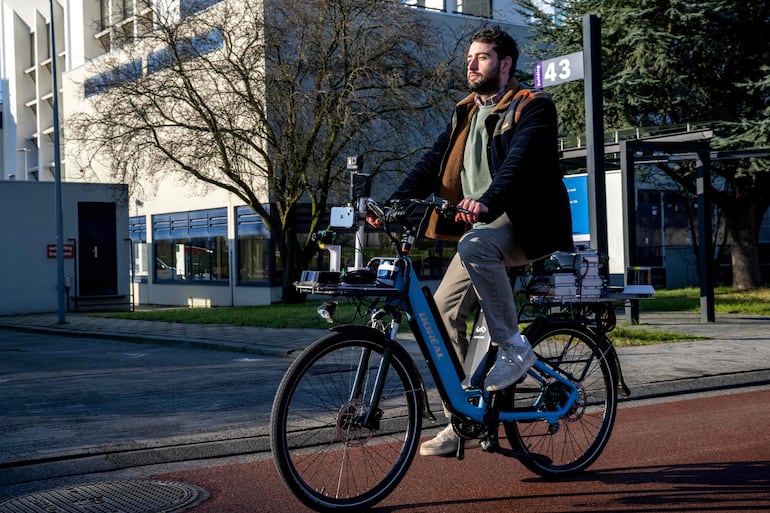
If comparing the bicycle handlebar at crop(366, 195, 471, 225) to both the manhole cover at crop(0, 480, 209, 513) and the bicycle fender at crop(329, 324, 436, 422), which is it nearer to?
the bicycle fender at crop(329, 324, 436, 422)

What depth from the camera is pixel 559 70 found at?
437 inches

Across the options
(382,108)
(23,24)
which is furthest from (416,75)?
(23,24)

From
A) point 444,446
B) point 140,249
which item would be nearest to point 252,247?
point 140,249

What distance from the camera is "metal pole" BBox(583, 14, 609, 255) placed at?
11812mm

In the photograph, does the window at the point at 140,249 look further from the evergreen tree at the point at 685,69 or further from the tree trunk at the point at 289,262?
the evergreen tree at the point at 685,69

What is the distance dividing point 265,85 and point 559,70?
1411 centimetres

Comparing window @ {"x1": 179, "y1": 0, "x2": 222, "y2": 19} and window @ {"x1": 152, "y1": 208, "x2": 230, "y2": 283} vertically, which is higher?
window @ {"x1": 179, "y1": 0, "x2": 222, "y2": 19}

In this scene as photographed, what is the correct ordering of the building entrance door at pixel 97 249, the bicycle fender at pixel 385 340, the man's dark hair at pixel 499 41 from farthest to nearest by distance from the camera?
the building entrance door at pixel 97 249
the man's dark hair at pixel 499 41
the bicycle fender at pixel 385 340

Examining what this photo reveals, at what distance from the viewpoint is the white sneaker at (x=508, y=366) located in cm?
417

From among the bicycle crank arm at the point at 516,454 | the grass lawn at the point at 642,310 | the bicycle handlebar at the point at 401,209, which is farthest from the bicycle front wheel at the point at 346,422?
the grass lawn at the point at 642,310

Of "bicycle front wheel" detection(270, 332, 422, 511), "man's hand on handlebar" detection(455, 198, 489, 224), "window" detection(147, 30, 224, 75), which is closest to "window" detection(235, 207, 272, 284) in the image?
"window" detection(147, 30, 224, 75)

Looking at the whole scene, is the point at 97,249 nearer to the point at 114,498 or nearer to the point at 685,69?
the point at 685,69

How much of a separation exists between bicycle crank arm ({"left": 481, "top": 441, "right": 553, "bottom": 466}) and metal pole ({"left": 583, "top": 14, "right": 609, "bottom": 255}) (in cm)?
761

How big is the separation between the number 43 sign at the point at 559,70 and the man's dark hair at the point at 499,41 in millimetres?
6811
